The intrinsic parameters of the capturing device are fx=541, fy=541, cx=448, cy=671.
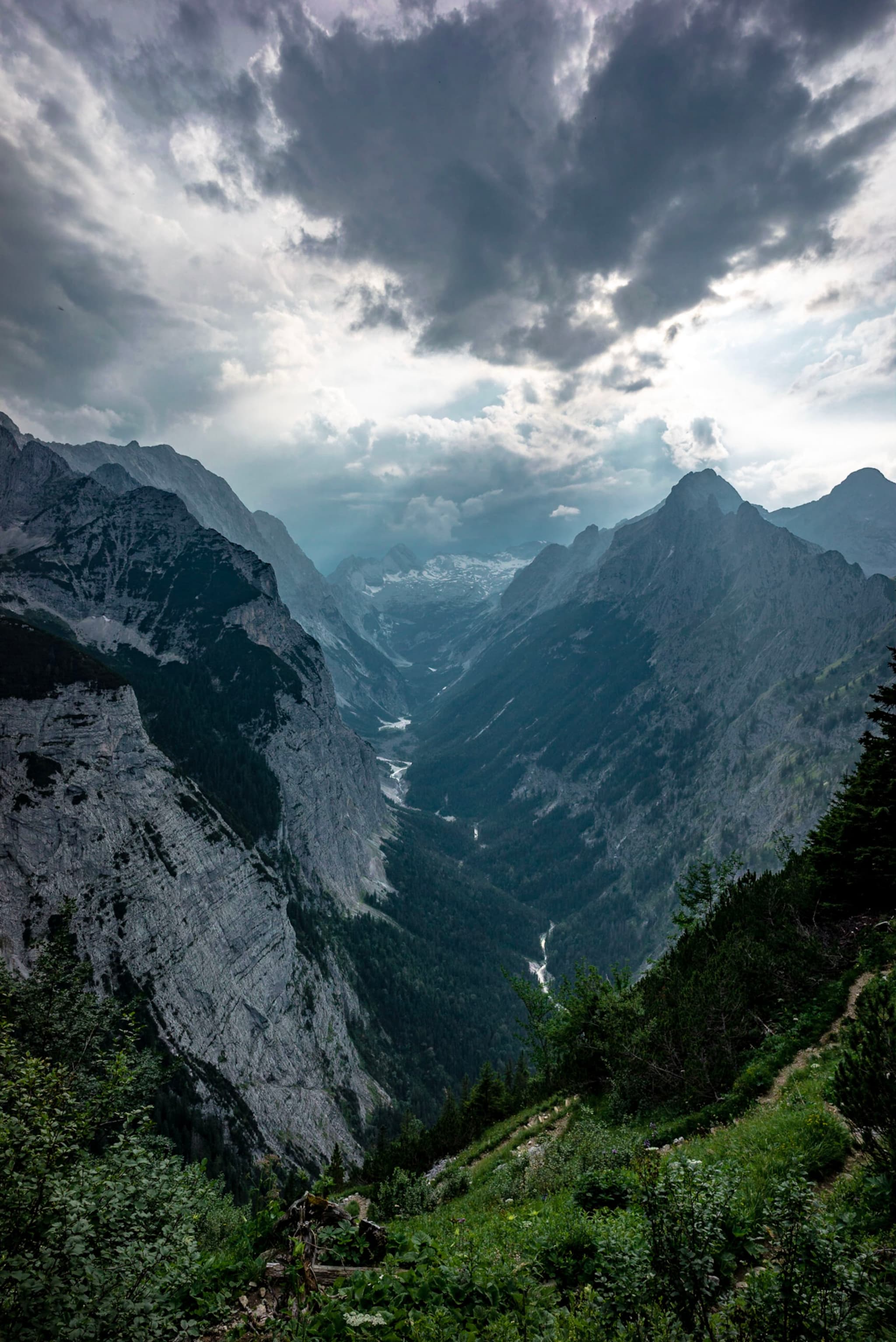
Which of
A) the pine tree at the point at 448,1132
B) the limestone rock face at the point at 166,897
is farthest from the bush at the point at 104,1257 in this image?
the limestone rock face at the point at 166,897

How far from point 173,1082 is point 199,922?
2802 centimetres

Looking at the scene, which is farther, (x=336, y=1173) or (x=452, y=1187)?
(x=336, y=1173)

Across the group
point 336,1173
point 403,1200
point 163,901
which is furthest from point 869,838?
point 163,901

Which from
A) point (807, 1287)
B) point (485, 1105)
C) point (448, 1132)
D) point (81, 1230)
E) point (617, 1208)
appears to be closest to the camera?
point (807, 1287)

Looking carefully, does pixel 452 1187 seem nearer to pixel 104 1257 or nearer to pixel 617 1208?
pixel 617 1208

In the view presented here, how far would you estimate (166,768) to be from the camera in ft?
413

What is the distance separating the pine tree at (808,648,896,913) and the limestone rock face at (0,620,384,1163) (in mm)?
102085

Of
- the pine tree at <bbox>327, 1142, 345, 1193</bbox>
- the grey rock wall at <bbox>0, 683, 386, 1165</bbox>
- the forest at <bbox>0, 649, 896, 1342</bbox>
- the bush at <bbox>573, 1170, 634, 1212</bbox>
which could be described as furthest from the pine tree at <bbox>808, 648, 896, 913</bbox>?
the grey rock wall at <bbox>0, 683, 386, 1165</bbox>

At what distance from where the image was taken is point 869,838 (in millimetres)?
29688

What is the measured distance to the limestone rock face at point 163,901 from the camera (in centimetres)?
9544

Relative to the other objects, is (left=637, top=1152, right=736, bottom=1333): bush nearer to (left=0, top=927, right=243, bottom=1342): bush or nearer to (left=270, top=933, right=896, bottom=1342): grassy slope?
(left=270, top=933, right=896, bottom=1342): grassy slope

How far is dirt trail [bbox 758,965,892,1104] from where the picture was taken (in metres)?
18.5

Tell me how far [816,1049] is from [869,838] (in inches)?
573

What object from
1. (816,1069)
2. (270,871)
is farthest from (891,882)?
(270,871)
